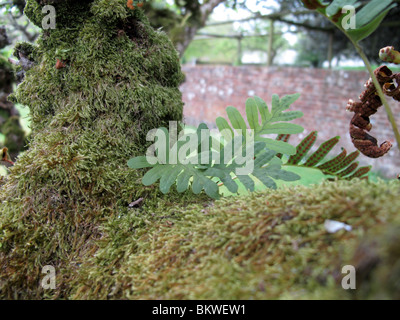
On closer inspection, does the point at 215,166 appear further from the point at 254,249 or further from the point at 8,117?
the point at 8,117

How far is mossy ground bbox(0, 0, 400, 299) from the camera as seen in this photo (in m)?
0.52

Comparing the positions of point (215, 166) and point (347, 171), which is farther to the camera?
point (347, 171)

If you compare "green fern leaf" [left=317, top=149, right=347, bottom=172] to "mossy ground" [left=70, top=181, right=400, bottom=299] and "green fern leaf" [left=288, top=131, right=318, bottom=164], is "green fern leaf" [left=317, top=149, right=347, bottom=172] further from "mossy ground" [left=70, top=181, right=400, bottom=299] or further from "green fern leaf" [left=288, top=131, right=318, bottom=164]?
"mossy ground" [left=70, top=181, right=400, bottom=299]

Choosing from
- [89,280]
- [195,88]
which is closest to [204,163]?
[89,280]

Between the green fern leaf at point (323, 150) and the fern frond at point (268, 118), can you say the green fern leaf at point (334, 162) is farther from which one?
the fern frond at point (268, 118)

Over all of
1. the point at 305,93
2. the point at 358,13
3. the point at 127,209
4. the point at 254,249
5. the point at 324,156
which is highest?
the point at 305,93

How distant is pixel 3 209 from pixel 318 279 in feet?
2.83

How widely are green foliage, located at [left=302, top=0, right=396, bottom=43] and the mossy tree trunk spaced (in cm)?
58

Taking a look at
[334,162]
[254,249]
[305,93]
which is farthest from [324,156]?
[305,93]

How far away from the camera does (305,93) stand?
5531 mm

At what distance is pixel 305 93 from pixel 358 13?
5117mm

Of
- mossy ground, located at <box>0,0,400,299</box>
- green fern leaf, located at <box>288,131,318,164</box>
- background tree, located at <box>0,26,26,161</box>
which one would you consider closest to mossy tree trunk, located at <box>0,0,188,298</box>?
mossy ground, located at <box>0,0,400,299</box>

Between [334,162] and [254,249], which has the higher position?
[334,162]
